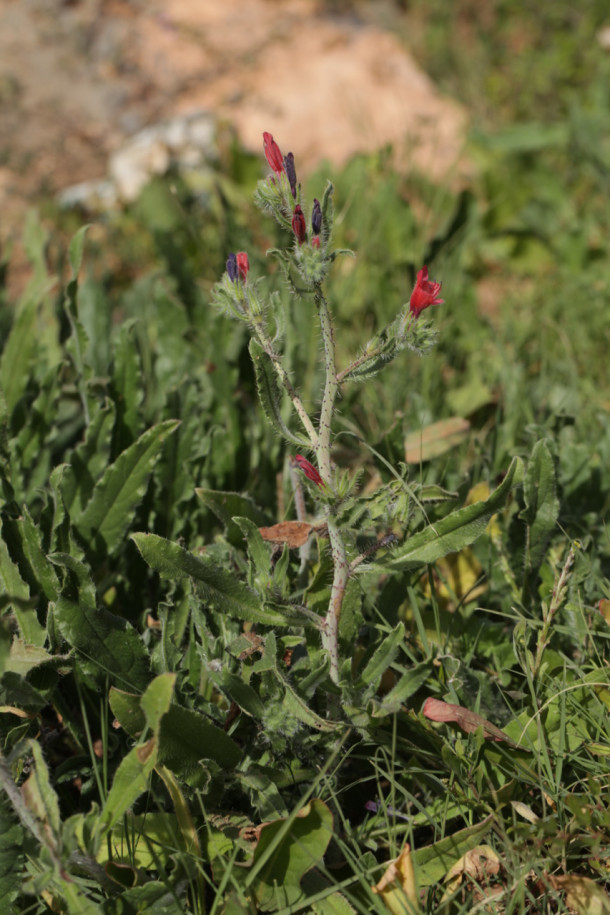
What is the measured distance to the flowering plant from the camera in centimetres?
153

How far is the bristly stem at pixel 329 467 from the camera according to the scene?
1.59m

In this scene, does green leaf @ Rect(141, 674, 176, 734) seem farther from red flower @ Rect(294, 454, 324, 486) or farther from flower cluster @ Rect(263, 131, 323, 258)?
flower cluster @ Rect(263, 131, 323, 258)

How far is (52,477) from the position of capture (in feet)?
6.42

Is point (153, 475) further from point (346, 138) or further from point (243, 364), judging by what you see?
point (346, 138)

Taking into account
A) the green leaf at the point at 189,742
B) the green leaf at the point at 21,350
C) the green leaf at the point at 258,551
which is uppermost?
the green leaf at the point at 21,350

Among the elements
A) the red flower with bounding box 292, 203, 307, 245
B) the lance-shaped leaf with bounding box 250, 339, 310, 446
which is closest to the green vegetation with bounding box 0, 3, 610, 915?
the lance-shaped leaf with bounding box 250, 339, 310, 446

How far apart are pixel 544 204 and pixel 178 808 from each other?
352 centimetres

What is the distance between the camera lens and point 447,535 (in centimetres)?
171

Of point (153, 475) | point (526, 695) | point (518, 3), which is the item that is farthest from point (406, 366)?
point (518, 3)

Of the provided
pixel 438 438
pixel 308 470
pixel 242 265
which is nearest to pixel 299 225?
pixel 242 265

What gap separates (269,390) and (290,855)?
34.9 inches

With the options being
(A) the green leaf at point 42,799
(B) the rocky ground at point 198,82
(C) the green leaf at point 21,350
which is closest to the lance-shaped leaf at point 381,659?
(A) the green leaf at point 42,799

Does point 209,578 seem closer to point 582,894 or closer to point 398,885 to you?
point 398,885

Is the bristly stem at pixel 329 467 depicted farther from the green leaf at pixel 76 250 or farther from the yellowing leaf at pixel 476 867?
the green leaf at pixel 76 250
